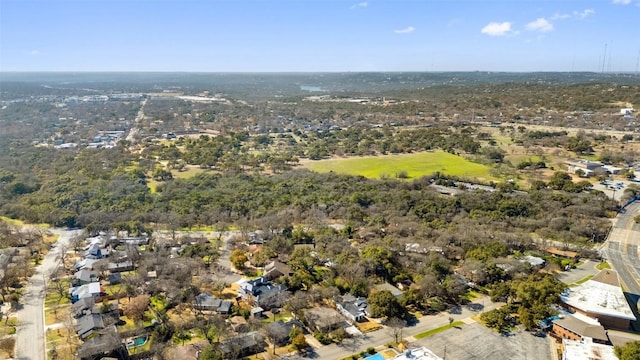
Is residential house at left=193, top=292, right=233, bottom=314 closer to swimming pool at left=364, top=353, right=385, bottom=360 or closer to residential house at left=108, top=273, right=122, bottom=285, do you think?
residential house at left=108, top=273, right=122, bottom=285

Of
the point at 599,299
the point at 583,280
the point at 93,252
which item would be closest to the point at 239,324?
the point at 93,252

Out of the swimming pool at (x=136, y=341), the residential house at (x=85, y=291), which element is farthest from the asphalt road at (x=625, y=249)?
the residential house at (x=85, y=291)

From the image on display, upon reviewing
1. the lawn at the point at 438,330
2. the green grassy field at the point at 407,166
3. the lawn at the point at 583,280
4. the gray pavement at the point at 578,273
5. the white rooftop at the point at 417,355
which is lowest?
the lawn at the point at 438,330

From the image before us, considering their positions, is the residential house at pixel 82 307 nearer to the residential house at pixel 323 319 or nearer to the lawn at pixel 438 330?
the residential house at pixel 323 319

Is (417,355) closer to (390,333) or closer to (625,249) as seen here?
(390,333)

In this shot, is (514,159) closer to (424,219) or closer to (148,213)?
(424,219)

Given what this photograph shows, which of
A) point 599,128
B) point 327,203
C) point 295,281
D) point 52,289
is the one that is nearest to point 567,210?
point 327,203
